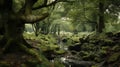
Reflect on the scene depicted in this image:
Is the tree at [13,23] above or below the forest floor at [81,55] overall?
above

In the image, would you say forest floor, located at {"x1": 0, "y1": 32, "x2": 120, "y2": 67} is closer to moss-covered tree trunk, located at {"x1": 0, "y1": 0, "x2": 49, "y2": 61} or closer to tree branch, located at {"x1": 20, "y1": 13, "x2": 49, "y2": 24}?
moss-covered tree trunk, located at {"x1": 0, "y1": 0, "x2": 49, "y2": 61}

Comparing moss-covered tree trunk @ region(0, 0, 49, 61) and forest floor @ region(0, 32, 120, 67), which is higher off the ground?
moss-covered tree trunk @ region(0, 0, 49, 61)

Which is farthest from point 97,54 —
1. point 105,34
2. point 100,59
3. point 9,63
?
point 9,63

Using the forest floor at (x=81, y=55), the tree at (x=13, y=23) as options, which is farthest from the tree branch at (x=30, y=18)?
the forest floor at (x=81, y=55)

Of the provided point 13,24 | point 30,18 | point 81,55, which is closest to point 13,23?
point 13,24

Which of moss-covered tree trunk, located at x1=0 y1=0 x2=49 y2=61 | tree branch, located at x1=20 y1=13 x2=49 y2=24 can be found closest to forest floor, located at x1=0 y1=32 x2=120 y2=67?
moss-covered tree trunk, located at x1=0 y1=0 x2=49 y2=61

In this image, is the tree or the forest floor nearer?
the forest floor

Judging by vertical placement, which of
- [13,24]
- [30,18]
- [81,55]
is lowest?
[81,55]

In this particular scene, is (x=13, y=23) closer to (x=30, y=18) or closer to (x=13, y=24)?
(x=13, y=24)

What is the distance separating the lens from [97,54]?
Result: 20.5m

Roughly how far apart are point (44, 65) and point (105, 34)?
1565 cm

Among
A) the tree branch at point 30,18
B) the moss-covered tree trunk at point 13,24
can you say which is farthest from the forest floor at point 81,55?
the tree branch at point 30,18

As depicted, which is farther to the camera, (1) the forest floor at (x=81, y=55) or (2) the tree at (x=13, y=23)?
(2) the tree at (x=13, y=23)

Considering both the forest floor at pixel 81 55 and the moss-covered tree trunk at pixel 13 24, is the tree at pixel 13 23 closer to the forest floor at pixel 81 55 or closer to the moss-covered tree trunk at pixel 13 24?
the moss-covered tree trunk at pixel 13 24
